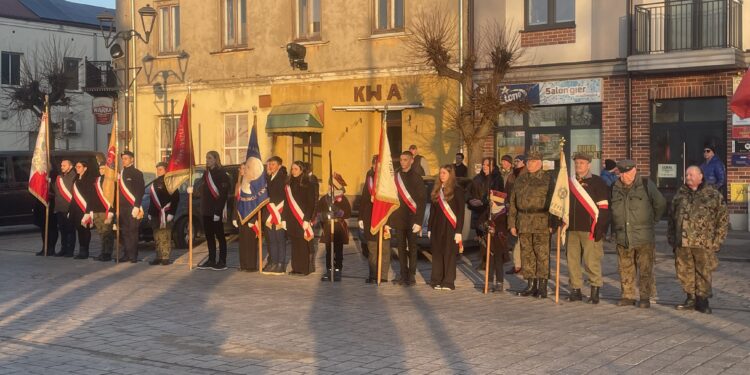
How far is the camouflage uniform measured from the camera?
11.3m

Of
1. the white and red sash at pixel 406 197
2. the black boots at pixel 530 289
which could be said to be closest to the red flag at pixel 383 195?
the white and red sash at pixel 406 197

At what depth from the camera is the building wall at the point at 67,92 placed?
1890 inches

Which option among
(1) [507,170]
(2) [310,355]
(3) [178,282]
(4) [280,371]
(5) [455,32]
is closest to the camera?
(4) [280,371]

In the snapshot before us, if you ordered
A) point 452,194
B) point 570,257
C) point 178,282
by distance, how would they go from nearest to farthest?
point 570,257 → point 452,194 → point 178,282

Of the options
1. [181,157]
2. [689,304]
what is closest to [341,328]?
[689,304]

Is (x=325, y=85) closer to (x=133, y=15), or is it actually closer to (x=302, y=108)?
(x=302, y=108)

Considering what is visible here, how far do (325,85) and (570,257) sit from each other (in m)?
16.5

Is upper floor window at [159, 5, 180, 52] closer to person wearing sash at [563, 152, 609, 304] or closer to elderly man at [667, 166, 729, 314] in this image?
person wearing sash at [563, 152, 609, 304]

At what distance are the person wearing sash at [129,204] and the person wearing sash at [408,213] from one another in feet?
17.0

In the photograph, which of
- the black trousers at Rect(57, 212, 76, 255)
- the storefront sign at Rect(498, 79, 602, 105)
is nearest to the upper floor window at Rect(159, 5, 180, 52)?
the storefront sign at Rect(498, 79, 602, 105)

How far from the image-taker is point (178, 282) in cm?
1465

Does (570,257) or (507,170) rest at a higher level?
(507,170)

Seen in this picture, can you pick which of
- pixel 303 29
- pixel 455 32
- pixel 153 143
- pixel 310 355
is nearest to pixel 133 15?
pixel 153 143

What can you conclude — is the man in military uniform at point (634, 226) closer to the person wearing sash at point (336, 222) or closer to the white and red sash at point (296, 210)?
the person wearing sash at point (336, 222)
